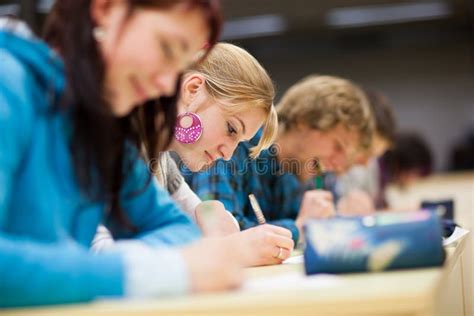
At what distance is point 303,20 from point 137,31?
14.3ft

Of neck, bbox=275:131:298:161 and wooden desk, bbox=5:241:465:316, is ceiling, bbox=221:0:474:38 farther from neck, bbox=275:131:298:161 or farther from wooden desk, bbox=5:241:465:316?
wooden desk, bbox=5:241:465:316

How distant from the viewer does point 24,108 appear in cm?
57

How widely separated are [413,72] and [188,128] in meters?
4.95

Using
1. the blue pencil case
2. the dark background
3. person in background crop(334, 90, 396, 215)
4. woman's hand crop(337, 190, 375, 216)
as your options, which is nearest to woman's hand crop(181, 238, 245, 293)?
the blue pencil case

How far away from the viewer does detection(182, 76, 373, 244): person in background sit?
1.64 metres

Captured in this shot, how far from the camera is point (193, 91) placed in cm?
116

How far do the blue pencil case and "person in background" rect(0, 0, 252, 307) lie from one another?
0.12 meters

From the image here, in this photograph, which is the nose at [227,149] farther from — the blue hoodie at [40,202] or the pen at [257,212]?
the blue hoodie at [40,202]

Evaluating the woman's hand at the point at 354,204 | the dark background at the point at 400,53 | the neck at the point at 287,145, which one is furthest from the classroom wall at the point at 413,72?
the neck at the point at 287,145

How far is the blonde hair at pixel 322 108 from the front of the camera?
1793 mm

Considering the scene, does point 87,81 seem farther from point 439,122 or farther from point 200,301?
point 439,122

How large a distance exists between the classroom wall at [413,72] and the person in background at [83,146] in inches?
189

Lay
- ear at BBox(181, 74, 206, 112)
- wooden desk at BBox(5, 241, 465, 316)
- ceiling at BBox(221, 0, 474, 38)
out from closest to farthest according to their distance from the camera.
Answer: wooden desk at BBox(5, 241, 465, 316)
ear at BBox(181, 74, 206, 112)
ceiling at BBox(221, 0, 474, 38)

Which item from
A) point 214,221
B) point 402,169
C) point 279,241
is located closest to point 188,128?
point 214,221
